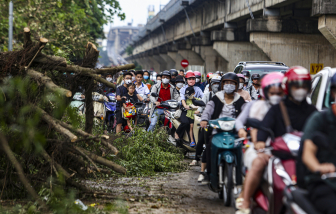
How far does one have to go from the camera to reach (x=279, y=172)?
3.93m

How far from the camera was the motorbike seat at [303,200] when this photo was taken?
3312mm

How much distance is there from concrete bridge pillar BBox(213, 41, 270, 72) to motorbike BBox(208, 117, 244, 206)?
26.2m

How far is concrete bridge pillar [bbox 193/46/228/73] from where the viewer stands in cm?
3956

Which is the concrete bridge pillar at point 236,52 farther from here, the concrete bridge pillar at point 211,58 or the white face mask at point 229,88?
the white face mask at point 229,88

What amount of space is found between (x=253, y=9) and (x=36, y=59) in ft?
63.1

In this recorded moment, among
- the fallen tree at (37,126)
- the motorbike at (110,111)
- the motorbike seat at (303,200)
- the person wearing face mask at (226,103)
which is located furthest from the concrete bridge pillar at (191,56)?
the motorbike seat at (303,200)

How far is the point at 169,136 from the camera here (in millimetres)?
11664

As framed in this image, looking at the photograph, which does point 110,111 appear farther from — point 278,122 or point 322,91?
point 278,122

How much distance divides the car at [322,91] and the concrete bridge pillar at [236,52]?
26.3 metres

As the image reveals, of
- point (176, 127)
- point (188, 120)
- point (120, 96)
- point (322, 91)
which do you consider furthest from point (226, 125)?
point (120, 96)

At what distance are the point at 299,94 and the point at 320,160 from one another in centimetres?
83

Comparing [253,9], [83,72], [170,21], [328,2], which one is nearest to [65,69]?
[83,72]

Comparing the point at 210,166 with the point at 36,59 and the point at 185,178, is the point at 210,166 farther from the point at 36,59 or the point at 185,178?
the point at 36,59

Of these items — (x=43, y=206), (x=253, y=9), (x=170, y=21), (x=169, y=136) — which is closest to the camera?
(x=43, y=206)
